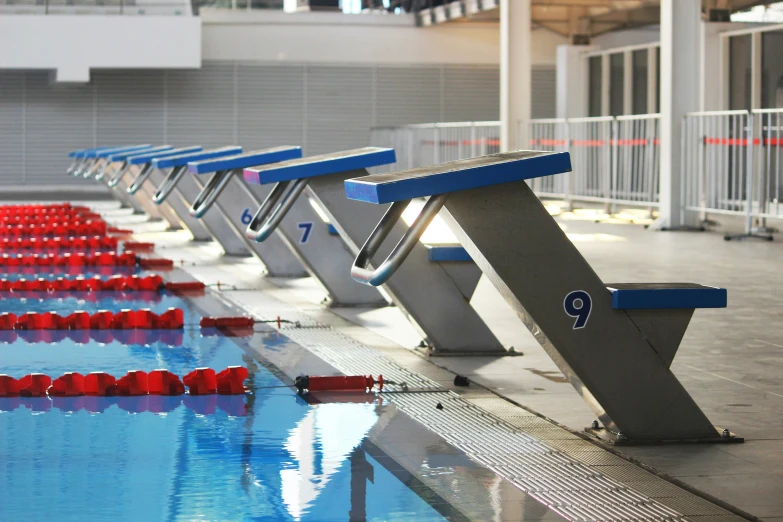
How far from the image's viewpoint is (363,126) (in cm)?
3058

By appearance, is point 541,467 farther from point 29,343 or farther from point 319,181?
point 29,343

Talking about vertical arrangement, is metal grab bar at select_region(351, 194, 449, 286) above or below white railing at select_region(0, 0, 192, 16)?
below

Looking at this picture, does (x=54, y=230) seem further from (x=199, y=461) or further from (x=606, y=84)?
(x=606, y=84)

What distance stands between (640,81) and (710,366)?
62.7 feet

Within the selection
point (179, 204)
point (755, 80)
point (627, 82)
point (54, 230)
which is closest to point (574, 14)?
point (627, 82)

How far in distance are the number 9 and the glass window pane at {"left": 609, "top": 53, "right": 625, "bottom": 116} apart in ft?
69.5

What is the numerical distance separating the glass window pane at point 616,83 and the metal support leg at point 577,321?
2109 centimetres

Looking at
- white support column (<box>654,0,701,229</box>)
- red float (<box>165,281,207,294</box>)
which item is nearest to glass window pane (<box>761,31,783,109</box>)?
white support column (<box>654,0,701,229</box>)

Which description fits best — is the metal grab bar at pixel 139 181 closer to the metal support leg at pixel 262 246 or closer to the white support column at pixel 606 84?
the metal support leg at pixel 262 246

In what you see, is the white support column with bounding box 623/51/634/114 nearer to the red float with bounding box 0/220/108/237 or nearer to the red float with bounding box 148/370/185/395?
the red float with bounding box 0/220/108/237

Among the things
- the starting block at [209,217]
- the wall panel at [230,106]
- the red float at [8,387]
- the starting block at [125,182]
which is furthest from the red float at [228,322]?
the wall panel at [230,106]

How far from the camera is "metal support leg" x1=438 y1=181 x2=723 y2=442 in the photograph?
4.38 metres

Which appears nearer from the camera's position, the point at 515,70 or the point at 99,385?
the point at 99,385

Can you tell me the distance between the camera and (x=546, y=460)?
431cm
